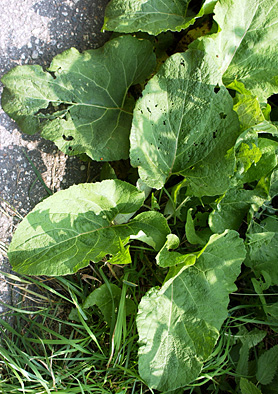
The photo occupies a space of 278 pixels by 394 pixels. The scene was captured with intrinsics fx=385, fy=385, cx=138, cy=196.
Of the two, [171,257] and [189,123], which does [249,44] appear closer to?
Answer: [189,123]

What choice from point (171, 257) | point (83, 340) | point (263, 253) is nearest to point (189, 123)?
point (171, 257)

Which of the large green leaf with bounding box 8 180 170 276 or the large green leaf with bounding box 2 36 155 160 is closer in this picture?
the large green leaf with bounding box 8 180 170 276

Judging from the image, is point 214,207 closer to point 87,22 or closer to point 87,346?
point 87,346

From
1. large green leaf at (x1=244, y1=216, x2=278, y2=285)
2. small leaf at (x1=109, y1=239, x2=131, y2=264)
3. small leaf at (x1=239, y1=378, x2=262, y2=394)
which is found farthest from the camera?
large green leaf at (x1=244, y1=216, x2=278, y2=285)

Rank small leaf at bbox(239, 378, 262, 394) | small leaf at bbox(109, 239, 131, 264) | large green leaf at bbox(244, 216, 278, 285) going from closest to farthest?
small leaf at bbox(109, 239, 131, 264), small leaf at bbox(239, 378, 262, 394), large green leaf at bbox(244, 216, 278, 285)

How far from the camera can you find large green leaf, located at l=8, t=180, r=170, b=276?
1.36 meters

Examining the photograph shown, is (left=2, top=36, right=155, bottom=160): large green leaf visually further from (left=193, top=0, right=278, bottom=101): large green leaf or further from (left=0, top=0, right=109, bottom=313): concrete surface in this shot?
(left=193, top=0, right=278, bottom=101): large green leaf

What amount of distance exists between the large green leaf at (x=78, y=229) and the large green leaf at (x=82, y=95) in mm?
183

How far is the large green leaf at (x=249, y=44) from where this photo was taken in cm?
147

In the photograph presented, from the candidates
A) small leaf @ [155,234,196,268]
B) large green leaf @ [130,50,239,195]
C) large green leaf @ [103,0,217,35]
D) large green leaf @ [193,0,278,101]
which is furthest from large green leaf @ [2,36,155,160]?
small leaf @ [155,234,196,268]

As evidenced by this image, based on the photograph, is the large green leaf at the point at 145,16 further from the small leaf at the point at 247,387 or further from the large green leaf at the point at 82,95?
the small leaf at the point at 247,387

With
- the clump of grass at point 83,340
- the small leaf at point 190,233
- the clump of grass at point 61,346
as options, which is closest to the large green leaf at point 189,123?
the small leaf at point 190,233

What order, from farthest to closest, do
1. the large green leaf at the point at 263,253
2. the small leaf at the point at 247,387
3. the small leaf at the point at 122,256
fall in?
1. the large green leaf at the point at 263,253
2. the small leaf at the point at 247,387
3. the small leaf at the point at 122,256

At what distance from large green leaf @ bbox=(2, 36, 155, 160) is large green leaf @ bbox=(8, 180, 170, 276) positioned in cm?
18
